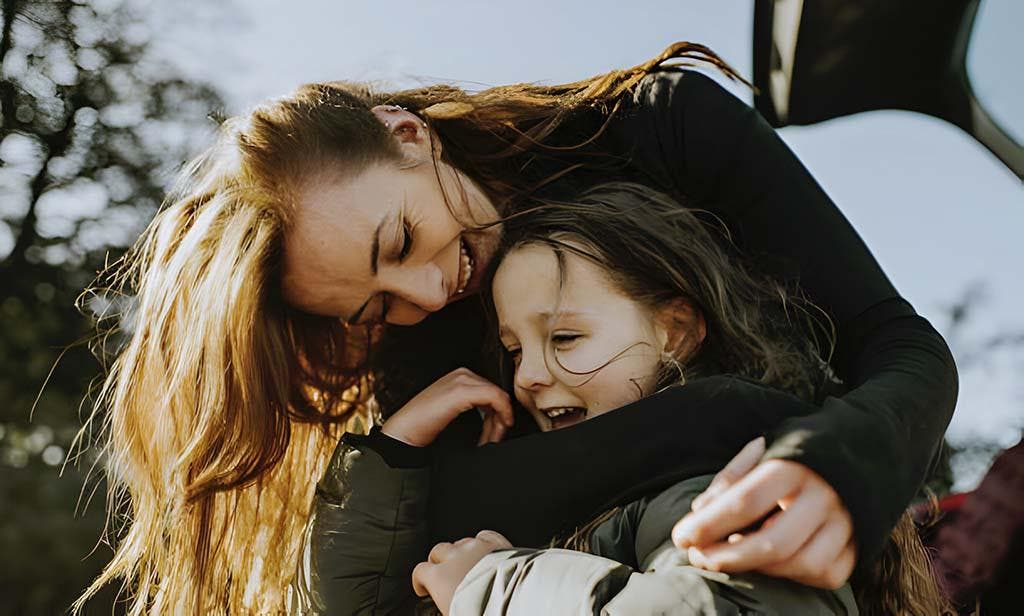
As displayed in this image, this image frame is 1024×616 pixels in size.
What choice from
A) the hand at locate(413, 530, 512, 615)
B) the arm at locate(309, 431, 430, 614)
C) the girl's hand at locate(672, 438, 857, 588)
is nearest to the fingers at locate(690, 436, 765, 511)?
the girl's hand at locate(672, 438, 857, 588)

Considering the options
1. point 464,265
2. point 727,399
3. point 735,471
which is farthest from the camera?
point 464,265

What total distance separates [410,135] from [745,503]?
1027 mm

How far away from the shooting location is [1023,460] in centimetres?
168

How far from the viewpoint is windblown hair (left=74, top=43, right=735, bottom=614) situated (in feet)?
5.39

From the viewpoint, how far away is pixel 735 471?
1.07 metres

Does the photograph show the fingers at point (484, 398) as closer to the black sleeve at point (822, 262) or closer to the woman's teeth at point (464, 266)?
the woman's teeth at point (464, 266)

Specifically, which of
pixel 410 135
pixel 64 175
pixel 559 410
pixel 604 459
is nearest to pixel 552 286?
pixel 559 410

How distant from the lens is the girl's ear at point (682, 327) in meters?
1.54

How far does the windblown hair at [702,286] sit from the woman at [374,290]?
0.19 feet

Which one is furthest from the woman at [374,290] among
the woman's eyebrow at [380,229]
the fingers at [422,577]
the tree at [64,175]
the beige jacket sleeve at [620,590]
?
the tree at [64,175]

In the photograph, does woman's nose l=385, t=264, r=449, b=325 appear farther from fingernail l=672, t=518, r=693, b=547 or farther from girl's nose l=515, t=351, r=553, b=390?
fingernail l=672, t=518, r=693, b=547

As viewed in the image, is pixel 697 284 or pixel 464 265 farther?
pixel 464 265

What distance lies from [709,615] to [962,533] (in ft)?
3.44

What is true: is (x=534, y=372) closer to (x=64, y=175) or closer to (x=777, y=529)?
(x=777, y=529)
